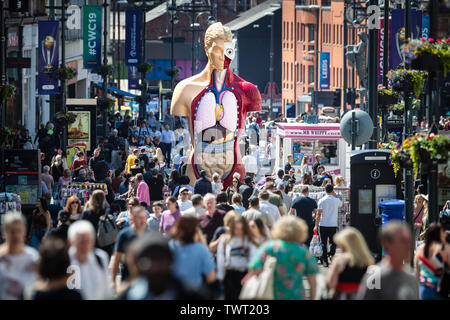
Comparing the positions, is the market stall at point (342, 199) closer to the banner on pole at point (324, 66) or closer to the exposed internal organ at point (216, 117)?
the exposed internal organ at point (216, 117)

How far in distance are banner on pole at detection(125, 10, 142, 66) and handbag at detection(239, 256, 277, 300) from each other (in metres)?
37.8

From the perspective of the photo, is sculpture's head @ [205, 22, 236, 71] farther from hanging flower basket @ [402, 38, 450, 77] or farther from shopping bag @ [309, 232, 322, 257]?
hanging flower basket @ [402, 38, 450, 77]

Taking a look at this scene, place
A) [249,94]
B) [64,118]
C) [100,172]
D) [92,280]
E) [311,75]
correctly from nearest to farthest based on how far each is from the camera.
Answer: [92,280] → [100,172] → [249,94] → [64,118] → [311,75]

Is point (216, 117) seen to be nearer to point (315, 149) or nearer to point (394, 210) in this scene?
point (394, 210)

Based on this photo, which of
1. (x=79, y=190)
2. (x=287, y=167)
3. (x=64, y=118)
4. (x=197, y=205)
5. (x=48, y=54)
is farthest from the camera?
(x=48, y=54)

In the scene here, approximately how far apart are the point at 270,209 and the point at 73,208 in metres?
2.78

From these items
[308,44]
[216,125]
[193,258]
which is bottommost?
[193,258]

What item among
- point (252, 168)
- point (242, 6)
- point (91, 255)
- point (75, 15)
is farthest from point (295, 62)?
point (91, 255)

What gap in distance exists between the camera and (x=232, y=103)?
25984mm

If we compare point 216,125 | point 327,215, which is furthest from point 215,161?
point 327,215

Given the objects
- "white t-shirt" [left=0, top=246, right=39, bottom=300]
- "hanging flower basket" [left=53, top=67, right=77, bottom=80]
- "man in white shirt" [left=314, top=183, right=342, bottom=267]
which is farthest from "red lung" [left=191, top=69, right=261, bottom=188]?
"white t-shirt" [left=0, top=246, right=39, bottom=300]

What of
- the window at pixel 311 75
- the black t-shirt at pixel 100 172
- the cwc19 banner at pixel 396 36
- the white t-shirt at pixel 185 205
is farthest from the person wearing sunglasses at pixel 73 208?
the window at pixel 311 75

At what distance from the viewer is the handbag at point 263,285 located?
1079 centimetres

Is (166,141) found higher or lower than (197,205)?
lower
